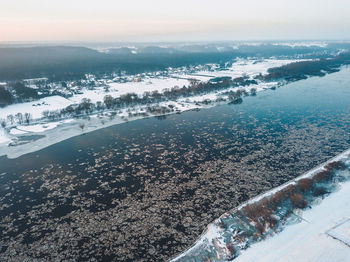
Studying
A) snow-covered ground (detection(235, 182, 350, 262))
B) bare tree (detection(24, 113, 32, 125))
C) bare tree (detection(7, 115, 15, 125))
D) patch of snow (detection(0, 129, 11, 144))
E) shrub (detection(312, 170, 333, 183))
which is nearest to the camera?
snow-covered ground (detection(235, 182, 350, 262))

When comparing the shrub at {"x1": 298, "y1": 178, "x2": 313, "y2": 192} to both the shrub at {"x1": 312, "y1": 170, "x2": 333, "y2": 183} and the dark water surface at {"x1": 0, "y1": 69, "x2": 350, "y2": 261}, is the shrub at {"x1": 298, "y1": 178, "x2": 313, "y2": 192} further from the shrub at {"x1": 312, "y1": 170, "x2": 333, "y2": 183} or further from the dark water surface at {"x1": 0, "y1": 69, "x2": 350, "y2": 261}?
the dark water surface at {"x1": 0, "y1": 69, "x2": 350, "y2": 261}

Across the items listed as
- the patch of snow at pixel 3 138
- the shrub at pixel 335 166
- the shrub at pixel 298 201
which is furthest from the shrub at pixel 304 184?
the patch of snow at pixel 3 138

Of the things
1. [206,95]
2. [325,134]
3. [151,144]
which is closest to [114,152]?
[151,144]

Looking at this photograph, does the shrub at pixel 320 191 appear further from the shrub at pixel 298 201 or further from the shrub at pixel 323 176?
the shrub at pixel 298 201

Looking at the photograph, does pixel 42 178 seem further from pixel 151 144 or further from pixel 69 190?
pixel 151 144

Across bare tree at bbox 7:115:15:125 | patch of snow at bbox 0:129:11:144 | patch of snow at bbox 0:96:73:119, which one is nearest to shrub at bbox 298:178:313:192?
patch of snow at bbox 0:129:11:144

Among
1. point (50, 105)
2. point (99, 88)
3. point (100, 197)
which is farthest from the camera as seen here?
point (99, 88)

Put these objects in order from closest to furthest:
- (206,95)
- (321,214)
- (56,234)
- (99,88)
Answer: (56,234) → (321,214) → (206,95) → (99,88)
